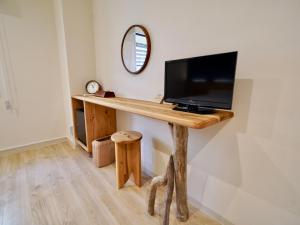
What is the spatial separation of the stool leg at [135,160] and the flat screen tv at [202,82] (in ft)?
2.16

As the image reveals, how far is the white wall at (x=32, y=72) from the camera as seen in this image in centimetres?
236

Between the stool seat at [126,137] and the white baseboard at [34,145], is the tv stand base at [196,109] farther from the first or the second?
the white baseboard at [34,145]

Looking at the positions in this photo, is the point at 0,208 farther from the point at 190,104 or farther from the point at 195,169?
the point at 190,104

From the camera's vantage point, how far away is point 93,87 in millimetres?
2604

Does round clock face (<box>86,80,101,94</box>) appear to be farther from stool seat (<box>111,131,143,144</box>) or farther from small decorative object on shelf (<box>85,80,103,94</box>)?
stool seat (<box>111,131,143,144</box>)

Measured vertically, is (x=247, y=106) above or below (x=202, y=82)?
below

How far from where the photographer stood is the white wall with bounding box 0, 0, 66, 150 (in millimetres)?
2357

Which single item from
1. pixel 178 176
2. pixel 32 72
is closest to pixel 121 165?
pixel 178 176

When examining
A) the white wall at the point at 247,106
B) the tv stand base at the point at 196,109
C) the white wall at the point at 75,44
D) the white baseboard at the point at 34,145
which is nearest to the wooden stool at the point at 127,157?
the white wall at the point at 247,106

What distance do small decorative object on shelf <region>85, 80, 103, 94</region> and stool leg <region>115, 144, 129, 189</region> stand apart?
1287 mm

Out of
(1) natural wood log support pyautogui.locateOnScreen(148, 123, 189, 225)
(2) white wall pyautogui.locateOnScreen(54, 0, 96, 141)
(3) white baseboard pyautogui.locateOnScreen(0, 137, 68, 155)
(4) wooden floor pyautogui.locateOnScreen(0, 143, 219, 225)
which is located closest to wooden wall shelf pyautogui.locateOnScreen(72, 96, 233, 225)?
(1) natural wood log support pyautogui.locateOnScreen(148, 123, 189, 225)

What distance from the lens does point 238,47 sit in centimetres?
105

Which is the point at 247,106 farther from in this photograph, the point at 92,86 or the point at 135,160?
the point at 92,86

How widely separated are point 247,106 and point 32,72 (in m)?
2.93
